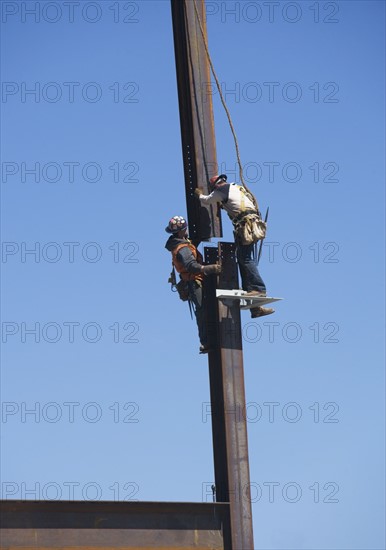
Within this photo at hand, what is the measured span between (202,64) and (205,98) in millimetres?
515

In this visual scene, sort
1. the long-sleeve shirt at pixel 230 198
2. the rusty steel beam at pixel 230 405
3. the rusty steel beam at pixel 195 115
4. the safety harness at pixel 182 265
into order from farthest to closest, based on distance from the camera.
Answer: the rusty steel beam at pixel 195 115 → the safety harness at pixel 182 265 → the long-sleeve shirt at pixel 230 198 → the rusty steel beam at pixel 230 405

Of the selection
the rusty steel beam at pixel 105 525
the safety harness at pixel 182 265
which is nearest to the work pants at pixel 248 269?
the safety harness at pixel 182 265

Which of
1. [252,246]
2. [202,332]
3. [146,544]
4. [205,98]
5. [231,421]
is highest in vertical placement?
[205,98]

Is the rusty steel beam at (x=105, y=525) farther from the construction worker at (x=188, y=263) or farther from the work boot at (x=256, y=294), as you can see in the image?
Answer: the work boot at (x=256, y=294)

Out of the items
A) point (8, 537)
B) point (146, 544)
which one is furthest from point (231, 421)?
point (8, 537)

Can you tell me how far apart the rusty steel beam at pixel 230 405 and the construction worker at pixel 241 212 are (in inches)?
5.7

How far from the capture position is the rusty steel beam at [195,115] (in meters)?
17.0

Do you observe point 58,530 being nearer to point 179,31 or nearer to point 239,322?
point 239,322

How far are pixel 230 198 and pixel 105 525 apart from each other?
15.5 feet

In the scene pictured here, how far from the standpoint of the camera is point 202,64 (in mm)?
17375

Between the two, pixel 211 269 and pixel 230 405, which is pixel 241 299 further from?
pixel 230 405

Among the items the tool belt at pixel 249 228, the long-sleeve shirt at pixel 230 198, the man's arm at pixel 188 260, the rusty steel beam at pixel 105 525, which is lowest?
the rusty steel beam at pixel 105 525

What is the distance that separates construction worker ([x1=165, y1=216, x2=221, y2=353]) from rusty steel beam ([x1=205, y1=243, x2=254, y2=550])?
0.17 meters

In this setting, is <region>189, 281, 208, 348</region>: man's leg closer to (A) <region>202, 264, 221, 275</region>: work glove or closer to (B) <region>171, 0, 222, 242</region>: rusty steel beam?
(A) <region>202, 264, 221, 275</region>: work glove
